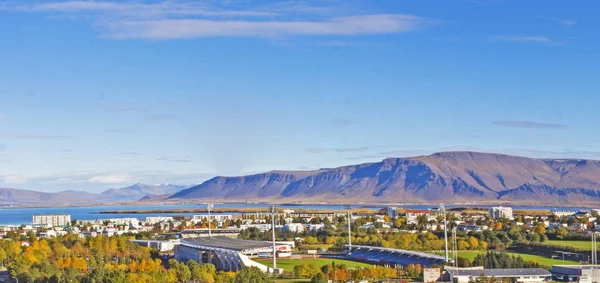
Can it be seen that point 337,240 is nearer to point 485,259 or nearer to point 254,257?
point 254,257

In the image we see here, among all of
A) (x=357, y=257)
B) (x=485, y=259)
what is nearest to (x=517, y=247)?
(x=357, y=257)

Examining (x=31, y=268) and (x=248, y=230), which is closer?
(x=31, y=268)

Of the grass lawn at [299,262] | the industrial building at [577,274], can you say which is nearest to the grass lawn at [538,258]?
the industrial building at [577,274]

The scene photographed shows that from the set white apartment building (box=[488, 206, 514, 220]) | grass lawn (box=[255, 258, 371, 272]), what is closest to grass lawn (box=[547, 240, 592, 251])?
grass lawn (box=[255, 258, 371, 272])

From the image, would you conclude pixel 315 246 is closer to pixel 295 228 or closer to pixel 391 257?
pixel 391 257

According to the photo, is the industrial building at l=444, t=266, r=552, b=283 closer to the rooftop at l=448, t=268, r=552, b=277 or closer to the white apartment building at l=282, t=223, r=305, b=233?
the rooftop at l=448, t=268, r=552, b=277

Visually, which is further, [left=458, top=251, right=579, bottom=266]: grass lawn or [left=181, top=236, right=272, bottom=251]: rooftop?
[left=181, top=236, right=272, bottom=251]: rooftop
